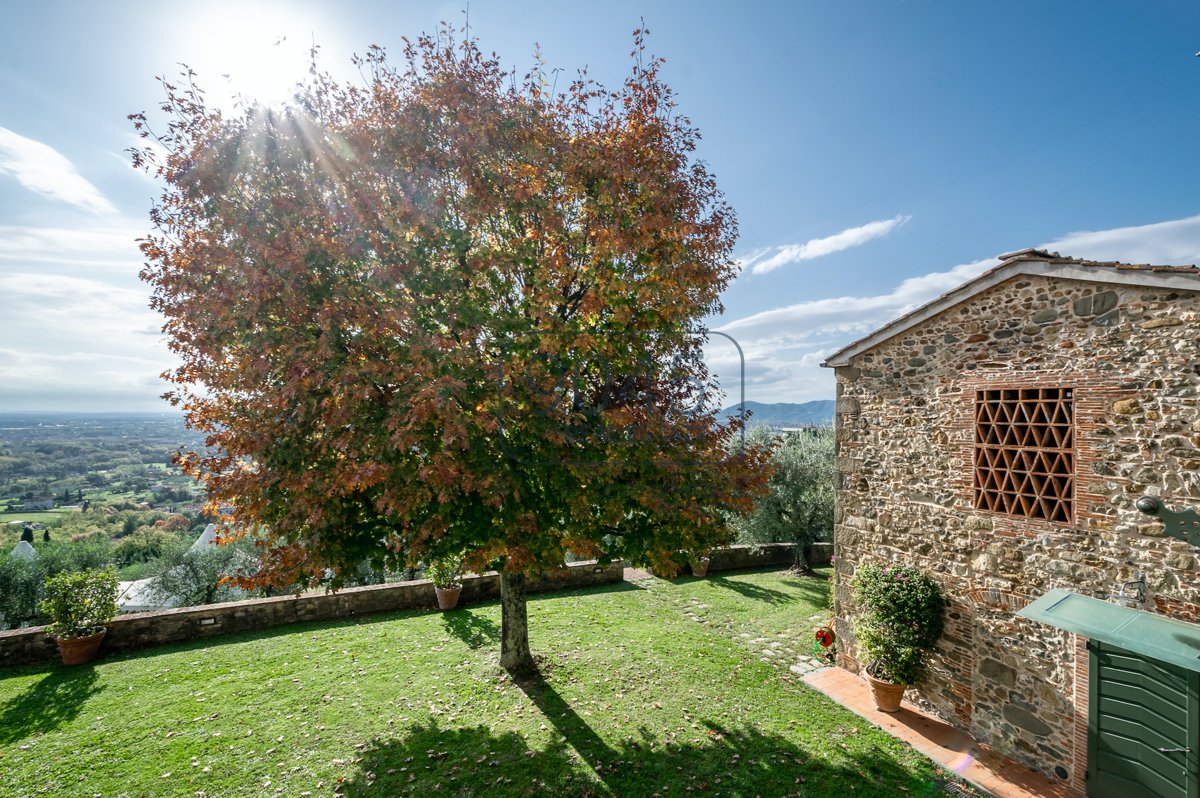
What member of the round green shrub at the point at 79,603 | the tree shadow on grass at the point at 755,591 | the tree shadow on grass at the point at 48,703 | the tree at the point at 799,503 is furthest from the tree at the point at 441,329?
the tree at the point at 799,503

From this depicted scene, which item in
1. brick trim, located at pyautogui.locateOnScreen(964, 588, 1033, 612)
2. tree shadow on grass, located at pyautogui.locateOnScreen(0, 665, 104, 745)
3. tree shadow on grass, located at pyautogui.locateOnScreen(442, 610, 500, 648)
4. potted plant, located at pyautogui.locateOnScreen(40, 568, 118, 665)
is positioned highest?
brick trim, located at pyautogui.locateOnScreen(964, 588, 1033, 612)

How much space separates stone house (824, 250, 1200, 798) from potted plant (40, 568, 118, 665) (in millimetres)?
16526

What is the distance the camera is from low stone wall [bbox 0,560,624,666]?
11.0m

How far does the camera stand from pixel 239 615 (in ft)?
41.7

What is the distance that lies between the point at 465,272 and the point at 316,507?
395cm

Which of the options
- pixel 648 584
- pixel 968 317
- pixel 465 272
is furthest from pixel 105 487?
pixel 968 317

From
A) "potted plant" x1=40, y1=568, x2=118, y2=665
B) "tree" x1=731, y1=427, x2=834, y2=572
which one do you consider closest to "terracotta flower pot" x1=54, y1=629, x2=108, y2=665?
"potted plant" x1=40, y1=568, x2=118, y2=665

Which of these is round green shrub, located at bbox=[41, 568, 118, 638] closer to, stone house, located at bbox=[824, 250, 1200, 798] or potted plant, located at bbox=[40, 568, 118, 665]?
potted plant, located at bbox=[40, 568, 118, 665]

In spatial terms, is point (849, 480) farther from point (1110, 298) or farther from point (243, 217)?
point (243, 217)

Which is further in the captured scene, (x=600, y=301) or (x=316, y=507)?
(x=600, y=301)

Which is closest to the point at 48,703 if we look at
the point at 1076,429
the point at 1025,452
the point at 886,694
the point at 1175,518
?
the point at 886,694

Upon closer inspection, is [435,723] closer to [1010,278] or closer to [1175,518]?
[1175,518]

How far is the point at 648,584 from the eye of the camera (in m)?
17.7

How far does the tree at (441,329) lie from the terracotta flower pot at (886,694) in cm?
415
